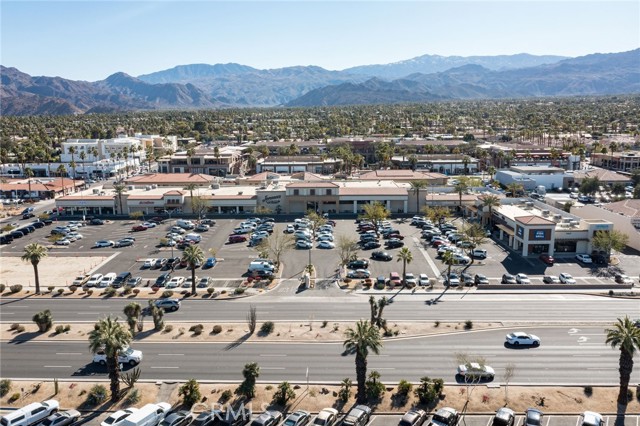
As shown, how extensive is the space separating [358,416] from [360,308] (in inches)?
872

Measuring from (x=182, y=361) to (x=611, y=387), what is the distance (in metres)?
36.7

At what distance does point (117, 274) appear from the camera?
69.9 m

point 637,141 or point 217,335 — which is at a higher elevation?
point 637,141

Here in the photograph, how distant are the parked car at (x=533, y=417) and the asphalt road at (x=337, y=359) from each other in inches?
199

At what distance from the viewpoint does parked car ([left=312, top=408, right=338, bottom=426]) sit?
116 feet

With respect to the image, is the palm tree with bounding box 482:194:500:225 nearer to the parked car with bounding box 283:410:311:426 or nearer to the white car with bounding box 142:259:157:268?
the white car with bounding box 142:259:157:268

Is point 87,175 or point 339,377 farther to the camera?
point 87,175

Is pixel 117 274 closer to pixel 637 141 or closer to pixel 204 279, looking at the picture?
pixel 204 279

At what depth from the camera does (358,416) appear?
35.6 m

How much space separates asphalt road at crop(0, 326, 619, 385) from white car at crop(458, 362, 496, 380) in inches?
38.5

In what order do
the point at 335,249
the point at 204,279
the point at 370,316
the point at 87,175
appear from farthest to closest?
the point at 87,175 → the point at 335,249 → the point at 204,279 → the point at 370,316

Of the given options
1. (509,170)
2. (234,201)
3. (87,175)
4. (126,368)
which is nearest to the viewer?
(126,368)

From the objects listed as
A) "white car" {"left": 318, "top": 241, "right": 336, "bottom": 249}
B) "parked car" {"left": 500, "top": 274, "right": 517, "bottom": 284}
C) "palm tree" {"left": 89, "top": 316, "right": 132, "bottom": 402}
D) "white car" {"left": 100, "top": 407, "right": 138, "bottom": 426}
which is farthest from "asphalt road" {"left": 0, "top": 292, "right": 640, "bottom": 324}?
"white car" {"left": 318, "top": 241, "right": 336, "bottom": 249}

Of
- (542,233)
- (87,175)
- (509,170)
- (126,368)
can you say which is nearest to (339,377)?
(126,368)
